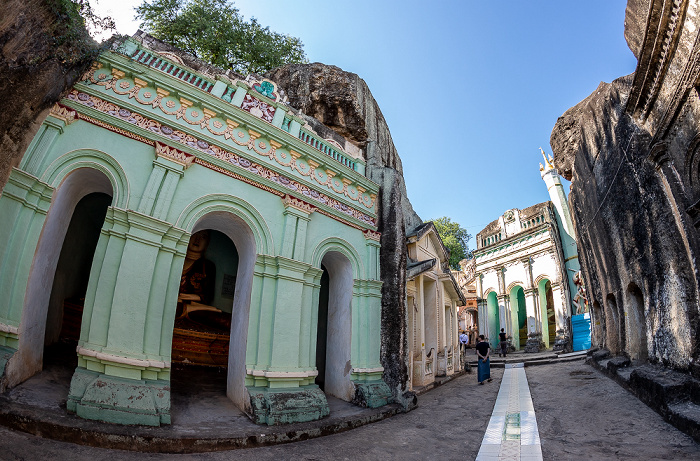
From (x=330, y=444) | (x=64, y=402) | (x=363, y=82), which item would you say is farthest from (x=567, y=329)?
(x=64, y=402)

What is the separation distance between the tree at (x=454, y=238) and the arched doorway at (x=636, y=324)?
21.0 metres

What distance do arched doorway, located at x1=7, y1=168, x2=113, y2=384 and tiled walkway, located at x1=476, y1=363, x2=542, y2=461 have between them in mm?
5744

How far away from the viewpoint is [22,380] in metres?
4.38

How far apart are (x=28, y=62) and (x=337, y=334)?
6.34 metres

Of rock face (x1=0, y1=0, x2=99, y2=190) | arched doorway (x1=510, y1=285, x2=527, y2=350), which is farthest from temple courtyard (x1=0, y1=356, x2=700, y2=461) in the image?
arched doorway (x1=510, y1=285, x2=527, y2=350)

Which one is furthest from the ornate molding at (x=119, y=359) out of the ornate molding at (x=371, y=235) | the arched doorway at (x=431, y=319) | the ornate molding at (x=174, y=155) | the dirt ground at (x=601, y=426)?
the arched doorway at (x=431, y=319)

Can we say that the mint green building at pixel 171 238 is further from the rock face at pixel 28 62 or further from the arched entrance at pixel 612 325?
the arched entrance at pixel 612 325

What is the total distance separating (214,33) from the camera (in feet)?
50.5

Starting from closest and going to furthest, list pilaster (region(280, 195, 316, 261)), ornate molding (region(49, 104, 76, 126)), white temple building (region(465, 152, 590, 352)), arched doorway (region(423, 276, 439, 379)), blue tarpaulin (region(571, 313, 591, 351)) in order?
ornate molding (region(49, 104, 76, 126)) → pilaster (region(280, 195, 316, 261)) → arched doorway (region(423, 276, 439, 379)) → blue tarpaulin (region(571, 313, 591, 351)) → white temple building (region(465, 152, 590, 352))

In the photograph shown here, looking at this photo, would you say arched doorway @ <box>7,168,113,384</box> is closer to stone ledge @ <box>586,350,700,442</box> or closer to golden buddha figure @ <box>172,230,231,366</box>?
golden buddha figure @ <box>172,230,231,366</box>

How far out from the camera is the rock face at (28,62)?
2971mm

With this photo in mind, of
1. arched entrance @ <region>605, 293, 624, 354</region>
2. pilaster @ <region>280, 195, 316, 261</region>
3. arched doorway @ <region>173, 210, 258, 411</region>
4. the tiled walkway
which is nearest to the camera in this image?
the tiled walkway

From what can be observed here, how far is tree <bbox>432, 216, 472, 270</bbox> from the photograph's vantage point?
98.3ft

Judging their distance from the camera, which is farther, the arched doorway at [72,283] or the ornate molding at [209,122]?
A: the arched doorway at [72,283]
